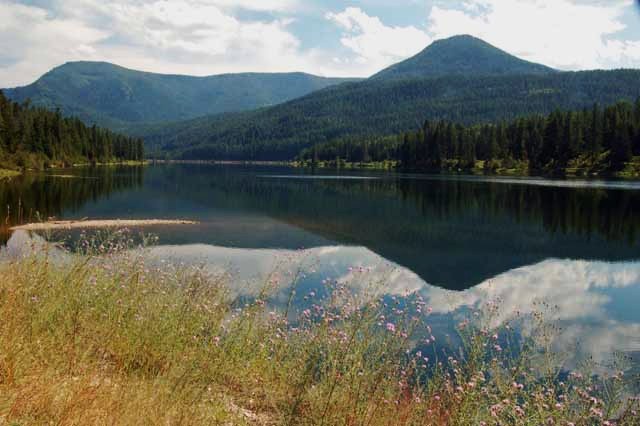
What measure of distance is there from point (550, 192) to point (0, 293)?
6849 centimetres

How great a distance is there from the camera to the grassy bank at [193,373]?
583cm

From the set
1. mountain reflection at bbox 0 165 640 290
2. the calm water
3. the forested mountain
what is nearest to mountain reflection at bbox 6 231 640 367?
the calm water

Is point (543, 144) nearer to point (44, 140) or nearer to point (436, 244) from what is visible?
point (436, 244)

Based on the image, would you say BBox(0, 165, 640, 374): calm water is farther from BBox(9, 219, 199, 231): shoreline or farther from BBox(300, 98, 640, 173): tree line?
BBox(300, 98, 640, 173): tree line

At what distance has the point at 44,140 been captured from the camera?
375ft

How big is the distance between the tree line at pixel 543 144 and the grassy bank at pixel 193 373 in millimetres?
121128

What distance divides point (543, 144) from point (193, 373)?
136m

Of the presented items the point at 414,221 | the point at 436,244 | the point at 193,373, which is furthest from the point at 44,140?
the point at 193,373

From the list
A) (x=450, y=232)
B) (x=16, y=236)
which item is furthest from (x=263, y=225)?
(x=16, y=236)

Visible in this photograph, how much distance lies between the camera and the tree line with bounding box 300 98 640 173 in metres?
116

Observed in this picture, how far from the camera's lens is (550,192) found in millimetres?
67625

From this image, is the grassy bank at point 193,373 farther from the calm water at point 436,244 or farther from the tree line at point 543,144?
the tree line at point 543,144

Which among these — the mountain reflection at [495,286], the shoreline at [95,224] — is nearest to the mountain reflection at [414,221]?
the mountain reflection at [495,286]

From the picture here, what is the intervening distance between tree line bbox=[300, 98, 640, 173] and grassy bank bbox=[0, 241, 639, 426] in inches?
4769
